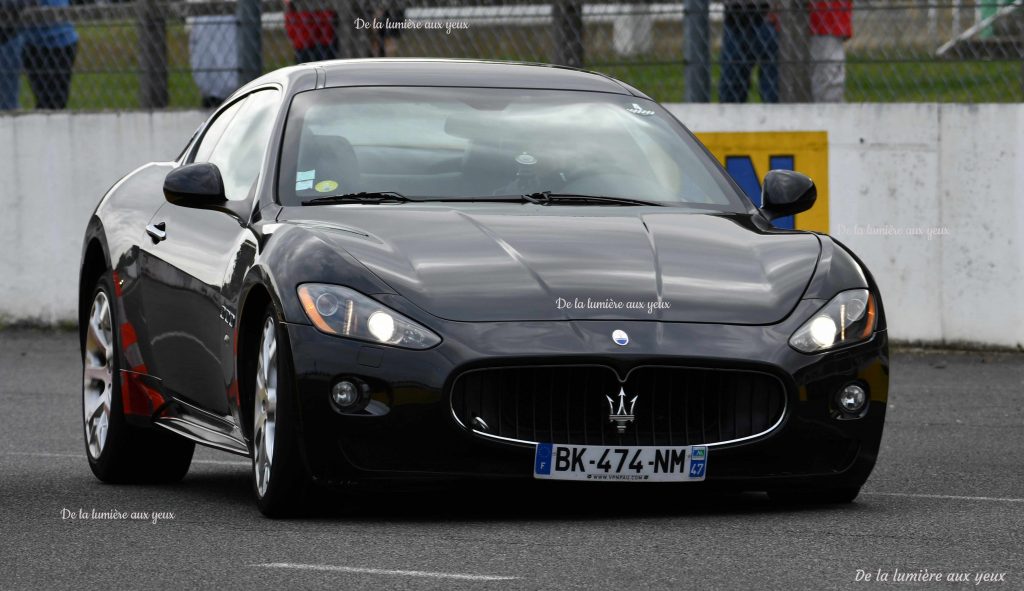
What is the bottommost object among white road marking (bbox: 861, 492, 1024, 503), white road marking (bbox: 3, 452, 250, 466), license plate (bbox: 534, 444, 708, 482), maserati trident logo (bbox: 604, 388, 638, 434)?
white road marking (bbox: 3, 452, 250, 466)

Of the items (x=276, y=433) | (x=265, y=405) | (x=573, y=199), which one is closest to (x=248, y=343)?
(x=265, y=405)

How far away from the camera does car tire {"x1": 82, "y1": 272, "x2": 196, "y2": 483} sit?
7660mm

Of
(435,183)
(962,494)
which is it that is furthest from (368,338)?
(962,494)

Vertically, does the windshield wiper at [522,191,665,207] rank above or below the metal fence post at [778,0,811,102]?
above

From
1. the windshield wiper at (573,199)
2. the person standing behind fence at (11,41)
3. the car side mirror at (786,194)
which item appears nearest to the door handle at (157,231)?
the windshield wiper at (573,199)

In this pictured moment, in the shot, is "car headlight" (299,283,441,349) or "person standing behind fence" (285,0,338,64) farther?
"person standing behind fence" (285,0,338,64)

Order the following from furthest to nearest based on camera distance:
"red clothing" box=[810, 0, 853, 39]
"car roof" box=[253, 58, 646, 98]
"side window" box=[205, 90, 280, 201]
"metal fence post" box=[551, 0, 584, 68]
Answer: "metal fence post" box=[551, 0, 584, 68]
"red clothing" box=[810, 0, 853, 39]
"car roof" box=[253, 58, 646, 98]
"side window" box=[205, 90, 280, 201]

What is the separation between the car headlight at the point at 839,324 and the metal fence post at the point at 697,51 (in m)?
7.21

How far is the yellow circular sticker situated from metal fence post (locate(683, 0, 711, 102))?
678 centimetres

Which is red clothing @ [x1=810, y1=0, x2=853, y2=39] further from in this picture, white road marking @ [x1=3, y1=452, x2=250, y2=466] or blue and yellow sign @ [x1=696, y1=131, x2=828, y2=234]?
white road marking @ [x1=3, y1=452, x2=250, y2=466]

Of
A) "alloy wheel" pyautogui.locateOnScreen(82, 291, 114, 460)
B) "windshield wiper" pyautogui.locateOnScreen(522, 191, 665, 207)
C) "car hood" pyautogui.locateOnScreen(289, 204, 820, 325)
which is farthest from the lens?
"alloy wheel" pyautogui.locateOnScreen(82, 291, 114, 460)

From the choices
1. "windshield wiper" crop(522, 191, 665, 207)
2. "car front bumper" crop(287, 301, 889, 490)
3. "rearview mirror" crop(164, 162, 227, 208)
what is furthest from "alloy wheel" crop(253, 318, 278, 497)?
"windshield wiper" crop(522, 191, 665, 207)

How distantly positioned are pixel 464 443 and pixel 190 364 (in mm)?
1621

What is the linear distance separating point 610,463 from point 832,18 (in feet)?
24.8
